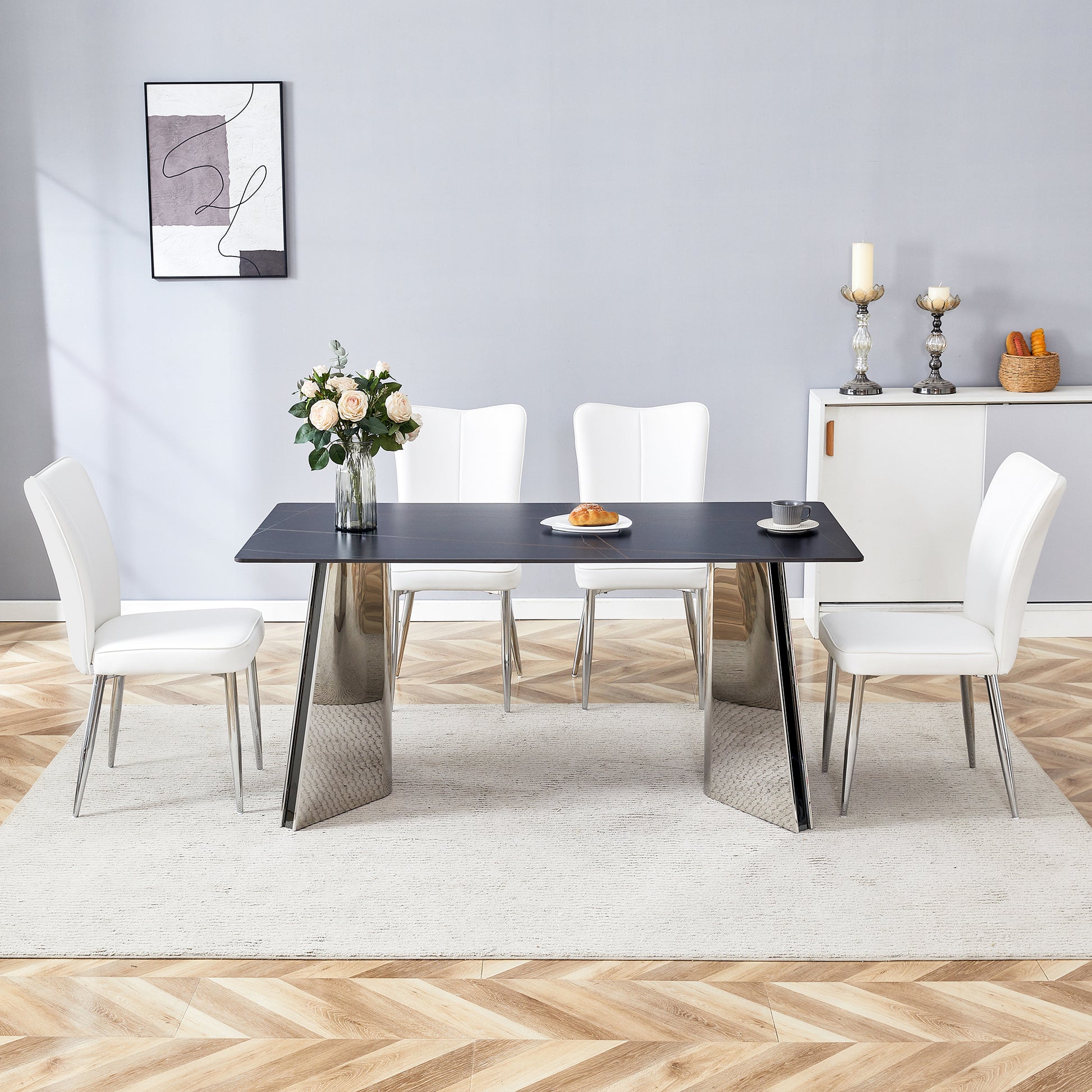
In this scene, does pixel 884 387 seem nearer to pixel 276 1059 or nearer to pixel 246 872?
pixel 246 872

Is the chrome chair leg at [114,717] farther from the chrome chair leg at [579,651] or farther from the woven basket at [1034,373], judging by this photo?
the woven basket at [1034,373]

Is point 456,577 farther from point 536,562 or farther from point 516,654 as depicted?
point 536,562

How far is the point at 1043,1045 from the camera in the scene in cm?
208

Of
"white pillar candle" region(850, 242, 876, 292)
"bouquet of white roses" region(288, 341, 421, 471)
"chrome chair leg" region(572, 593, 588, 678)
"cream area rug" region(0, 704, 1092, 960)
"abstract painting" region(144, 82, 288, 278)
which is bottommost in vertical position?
"cream area rug" region(0, 704, 1092, 960)

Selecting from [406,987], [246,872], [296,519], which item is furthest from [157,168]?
[406,987]

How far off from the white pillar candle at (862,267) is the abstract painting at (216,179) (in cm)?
211

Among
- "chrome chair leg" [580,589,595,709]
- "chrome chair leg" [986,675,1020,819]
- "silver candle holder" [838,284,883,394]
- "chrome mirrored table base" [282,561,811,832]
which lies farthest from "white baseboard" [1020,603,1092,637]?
"chrome mirrored table base" [282,561,811,832]

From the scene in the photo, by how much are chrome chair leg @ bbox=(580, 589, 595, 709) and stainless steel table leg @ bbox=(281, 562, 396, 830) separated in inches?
33.4

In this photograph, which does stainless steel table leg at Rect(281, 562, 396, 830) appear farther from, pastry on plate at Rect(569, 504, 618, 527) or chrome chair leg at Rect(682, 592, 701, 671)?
chrome chair leg at Rect(682, 592, 701, 671)

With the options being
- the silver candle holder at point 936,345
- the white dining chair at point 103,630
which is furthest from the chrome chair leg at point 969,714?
the white dining chair at point 103,630

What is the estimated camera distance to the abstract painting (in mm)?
4391

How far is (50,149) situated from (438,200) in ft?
4.77

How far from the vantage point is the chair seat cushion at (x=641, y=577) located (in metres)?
3.68

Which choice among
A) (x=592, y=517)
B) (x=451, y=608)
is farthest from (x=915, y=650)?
(x=451, y=608)
